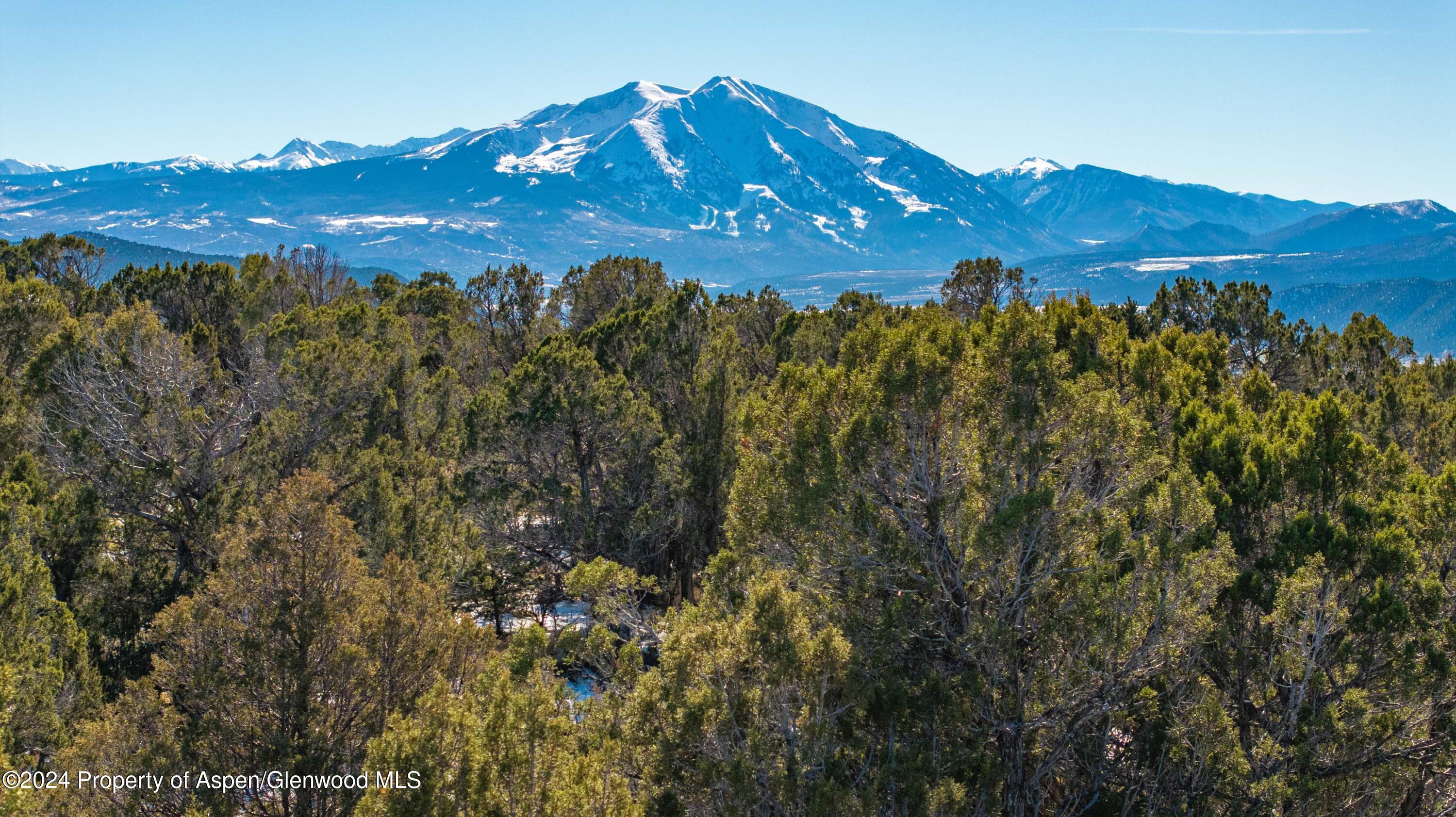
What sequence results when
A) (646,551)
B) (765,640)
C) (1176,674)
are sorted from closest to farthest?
(765,640) < (1176,674) < (646,551)

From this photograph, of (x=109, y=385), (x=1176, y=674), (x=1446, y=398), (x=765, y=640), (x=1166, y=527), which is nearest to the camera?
(x=765, y=640)

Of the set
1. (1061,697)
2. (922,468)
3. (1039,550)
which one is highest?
(922,468)

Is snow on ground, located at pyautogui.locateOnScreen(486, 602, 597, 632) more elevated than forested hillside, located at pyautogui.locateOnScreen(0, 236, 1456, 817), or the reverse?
forested hillside, located at pyautogui.locateOnScreen(0, 236, 1456, 817)

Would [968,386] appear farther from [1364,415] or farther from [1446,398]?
[1446,398]

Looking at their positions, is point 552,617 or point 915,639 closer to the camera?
point 915,639

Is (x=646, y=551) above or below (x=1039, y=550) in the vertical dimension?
below

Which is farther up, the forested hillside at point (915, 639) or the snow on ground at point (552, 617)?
the forested hillside at point (915, 639)

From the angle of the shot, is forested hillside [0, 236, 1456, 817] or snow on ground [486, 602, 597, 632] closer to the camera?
forested hillside [0, 236, 1456, 817]

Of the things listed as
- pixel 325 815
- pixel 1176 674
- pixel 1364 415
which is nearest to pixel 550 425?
pixel 325 815

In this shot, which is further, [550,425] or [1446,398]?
[1446,398]

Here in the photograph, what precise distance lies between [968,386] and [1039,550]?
6.91ft

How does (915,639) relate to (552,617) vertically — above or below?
above

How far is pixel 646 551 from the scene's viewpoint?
76.4 ft

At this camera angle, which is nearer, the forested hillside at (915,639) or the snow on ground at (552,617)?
the forested hillside at (915,639)
